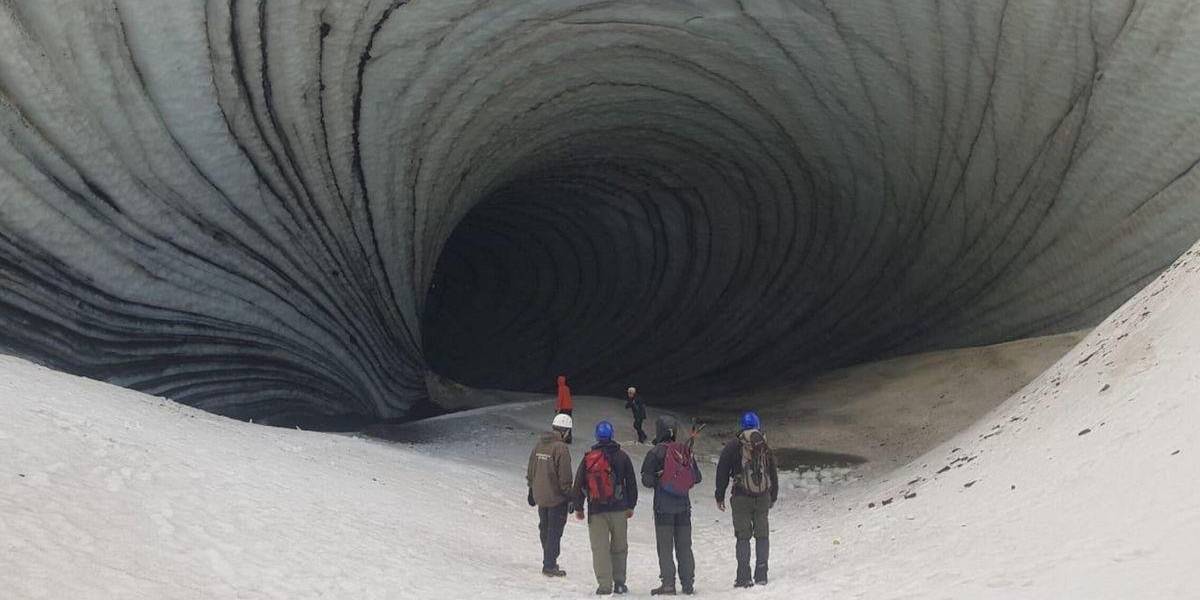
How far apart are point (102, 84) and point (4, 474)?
388cm

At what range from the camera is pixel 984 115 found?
10102 mm

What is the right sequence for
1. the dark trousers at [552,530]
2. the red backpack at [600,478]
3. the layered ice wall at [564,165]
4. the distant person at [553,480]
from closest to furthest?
1. the red backpack at [600,478]
2. the distant person at [553,480]
3. the dark trousers at [552,530]
4. the layered ice wall at [564,165]

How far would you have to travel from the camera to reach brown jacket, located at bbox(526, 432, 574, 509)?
5035 mm

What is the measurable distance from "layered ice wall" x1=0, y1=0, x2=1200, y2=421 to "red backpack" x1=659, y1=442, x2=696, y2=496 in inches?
184

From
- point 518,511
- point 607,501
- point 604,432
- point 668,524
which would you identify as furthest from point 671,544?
point 518,511

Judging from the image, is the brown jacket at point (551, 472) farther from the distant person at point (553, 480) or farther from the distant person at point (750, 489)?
the distant person at point (750, 489)

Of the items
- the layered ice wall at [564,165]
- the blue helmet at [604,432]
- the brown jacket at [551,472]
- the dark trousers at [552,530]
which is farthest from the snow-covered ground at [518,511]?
the layered ice wall at [564,165]

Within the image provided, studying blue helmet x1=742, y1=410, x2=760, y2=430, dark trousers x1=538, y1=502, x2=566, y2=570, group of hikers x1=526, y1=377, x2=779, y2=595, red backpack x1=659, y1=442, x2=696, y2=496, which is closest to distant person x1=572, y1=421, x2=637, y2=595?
group of hikers x1=526, y1=377, x2=779, y2=595

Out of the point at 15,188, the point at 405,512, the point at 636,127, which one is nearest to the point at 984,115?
the point at 636,127

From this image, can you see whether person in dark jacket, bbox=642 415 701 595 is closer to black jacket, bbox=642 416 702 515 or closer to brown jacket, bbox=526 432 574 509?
black jacket, bbox=642 416 702 515

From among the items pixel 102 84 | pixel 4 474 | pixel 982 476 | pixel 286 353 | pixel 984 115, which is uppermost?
pixel 984 115

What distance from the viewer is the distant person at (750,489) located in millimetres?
4789

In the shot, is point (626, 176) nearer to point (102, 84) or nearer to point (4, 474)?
point (102, 84)

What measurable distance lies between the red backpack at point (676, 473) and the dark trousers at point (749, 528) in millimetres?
231
